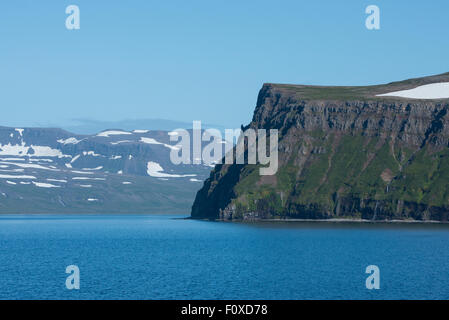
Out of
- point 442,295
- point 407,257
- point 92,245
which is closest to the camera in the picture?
point 442,295

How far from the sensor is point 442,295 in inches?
3725

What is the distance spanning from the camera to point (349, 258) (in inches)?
5694

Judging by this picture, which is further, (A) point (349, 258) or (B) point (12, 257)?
(B) point (12, 257)

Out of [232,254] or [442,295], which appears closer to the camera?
[442,295]
